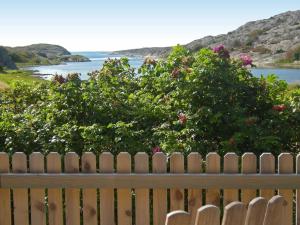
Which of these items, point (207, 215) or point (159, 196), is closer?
point (207, 215)

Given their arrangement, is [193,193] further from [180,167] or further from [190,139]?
[190,139]

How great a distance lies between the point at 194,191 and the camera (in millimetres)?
4348

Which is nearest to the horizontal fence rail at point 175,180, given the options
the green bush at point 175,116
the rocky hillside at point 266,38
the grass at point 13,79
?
the green bush at point 175,116

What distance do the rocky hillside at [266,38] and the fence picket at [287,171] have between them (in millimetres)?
82981

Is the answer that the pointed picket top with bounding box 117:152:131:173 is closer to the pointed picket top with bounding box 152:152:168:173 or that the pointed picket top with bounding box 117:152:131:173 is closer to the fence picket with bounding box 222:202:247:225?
the pointed picket top with bounding box 152:152:168:173

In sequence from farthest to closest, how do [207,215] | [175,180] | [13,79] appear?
[13,79]
[175,180]
[207,215]

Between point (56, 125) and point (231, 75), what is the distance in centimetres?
183

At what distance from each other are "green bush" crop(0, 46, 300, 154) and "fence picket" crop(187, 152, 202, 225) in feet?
1.73

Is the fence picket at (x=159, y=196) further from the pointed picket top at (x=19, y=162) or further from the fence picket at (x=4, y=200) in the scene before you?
the fence picket at (x=4, y=200)

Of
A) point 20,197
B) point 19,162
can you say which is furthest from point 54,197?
point 19,162

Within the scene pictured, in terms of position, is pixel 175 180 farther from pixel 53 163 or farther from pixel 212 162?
pixel 53 163

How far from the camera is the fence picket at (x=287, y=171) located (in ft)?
14.1

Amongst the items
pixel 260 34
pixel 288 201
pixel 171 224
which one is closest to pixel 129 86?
pixel 288 201

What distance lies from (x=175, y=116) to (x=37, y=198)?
1.68 metres
